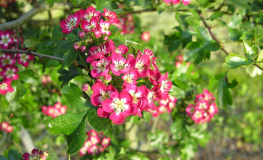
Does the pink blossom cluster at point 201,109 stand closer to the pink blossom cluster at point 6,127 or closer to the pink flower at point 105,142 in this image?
the pink flower at point 105,142

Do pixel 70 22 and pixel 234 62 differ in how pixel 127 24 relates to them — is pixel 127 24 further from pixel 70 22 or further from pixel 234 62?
pixel 234 62

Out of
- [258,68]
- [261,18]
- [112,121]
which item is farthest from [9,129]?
[261,18]

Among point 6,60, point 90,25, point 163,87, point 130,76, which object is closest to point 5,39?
point 6,60

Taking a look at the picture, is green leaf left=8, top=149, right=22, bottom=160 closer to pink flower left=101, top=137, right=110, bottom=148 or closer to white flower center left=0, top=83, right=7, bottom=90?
white flower center left=0, top=83, right=7, bottom=90

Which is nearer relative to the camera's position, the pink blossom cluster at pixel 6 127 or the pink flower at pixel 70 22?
the pink flower at pixel 70 22

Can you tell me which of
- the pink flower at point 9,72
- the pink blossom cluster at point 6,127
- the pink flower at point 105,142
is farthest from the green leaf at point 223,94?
the pink blossom cluster at point 6,127

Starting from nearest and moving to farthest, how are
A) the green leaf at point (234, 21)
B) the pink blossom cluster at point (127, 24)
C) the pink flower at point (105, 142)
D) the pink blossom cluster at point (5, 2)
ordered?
1. the green leaf at point (234, 21)
2. the pink flower at point (105, 142)
3. the pink blossom cluster at point (5, 2)
4. the pink blossom cluster at point (127, 24)

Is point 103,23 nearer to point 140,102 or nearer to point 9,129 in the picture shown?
point 140,102
